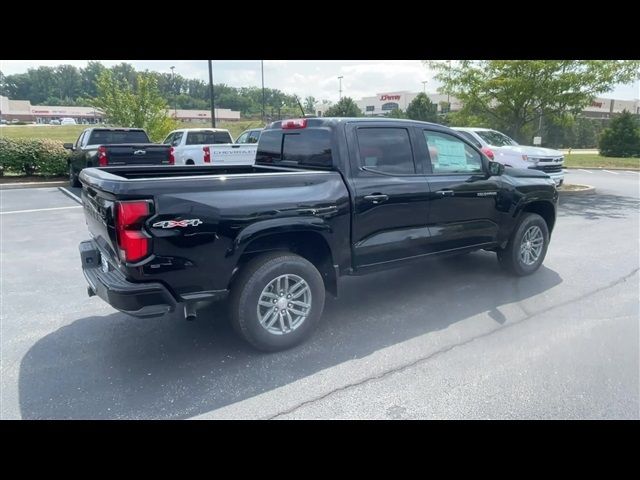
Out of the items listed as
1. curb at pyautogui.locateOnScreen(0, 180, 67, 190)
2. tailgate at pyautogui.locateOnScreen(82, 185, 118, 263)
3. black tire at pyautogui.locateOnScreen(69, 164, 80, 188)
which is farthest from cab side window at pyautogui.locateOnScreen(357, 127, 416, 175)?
curb at pyautogui.locateOnScreen(0, 180, 67, 190)

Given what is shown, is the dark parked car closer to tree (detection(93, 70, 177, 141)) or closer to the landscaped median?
tree (detection(93, 70, 177, 141))

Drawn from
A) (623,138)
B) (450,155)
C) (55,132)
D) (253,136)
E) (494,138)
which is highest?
(55,132)

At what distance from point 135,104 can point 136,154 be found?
8476 mm

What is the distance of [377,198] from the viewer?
4.05 metres

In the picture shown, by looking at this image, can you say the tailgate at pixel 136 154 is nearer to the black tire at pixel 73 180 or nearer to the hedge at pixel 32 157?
the black tire at pixel 73 180

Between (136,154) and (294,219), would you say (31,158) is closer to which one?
(136,154)

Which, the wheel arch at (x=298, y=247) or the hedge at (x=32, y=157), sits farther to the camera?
the hedge at (x=32, y=157)

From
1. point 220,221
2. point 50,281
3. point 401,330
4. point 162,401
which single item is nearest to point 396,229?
point 401,330

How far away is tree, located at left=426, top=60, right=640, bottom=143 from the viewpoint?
11.7m

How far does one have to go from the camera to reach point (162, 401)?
9.68 feet

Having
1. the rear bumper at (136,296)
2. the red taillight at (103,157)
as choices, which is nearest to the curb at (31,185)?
the red taillight at (103,157)

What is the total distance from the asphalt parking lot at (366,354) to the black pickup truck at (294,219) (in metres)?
0.45

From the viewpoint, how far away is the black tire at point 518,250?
5.37 m

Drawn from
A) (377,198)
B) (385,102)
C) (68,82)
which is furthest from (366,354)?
(68,82)
